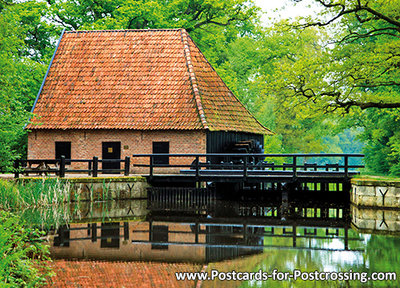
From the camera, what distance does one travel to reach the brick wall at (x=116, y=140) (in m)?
27.2

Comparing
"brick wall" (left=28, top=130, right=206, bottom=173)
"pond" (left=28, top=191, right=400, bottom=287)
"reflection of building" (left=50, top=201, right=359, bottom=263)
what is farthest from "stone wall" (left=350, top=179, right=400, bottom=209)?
"brick wall" (left=28, top=130, right=206, bottom=173)

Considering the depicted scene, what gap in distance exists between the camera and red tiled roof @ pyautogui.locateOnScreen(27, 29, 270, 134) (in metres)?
27.7

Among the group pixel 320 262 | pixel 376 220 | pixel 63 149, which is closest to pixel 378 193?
pixel 376 220

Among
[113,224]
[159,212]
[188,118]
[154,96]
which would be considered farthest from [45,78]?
[113,224]

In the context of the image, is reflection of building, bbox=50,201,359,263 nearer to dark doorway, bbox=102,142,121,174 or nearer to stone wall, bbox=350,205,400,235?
stone wall, bbox=350,205,400,235

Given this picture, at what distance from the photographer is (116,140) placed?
28.4 metres

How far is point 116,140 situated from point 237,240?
14.9 meters

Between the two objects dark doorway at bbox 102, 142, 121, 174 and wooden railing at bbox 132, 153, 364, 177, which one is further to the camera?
dark doorway at bbox 102, 142, 121, 174

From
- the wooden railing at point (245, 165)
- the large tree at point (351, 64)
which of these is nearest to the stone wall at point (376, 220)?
the wooden railing at point (245, 165)

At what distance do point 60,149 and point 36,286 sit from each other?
65.5ft

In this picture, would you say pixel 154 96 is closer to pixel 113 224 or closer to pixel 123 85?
pixel 123 85

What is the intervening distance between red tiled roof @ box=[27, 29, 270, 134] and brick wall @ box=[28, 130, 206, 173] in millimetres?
623

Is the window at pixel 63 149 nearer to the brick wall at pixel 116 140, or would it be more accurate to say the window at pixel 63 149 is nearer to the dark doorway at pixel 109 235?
the brick wall at pixel 116 140

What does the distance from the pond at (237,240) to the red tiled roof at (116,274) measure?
0.40 m
